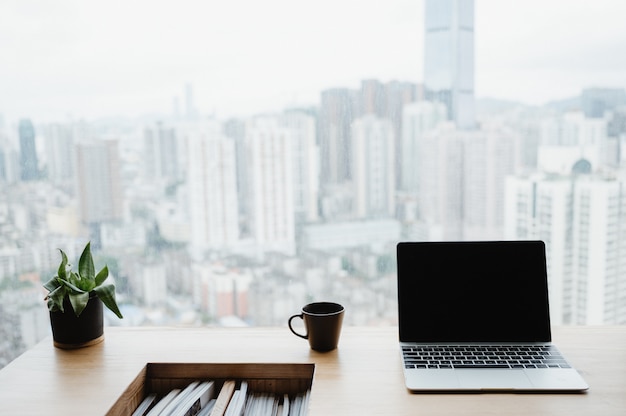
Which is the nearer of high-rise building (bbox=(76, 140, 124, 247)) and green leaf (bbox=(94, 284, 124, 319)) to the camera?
green leaf (bbox=(94, 284, 124, 319))

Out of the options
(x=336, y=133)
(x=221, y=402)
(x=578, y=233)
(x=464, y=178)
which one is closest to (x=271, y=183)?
(x=336, y=133)

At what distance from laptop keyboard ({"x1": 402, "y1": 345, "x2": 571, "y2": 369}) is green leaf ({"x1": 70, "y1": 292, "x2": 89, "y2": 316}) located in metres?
0.72

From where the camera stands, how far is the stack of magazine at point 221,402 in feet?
3.79

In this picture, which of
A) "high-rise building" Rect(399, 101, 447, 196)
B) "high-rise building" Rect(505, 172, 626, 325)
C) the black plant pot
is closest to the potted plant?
the black plant pot

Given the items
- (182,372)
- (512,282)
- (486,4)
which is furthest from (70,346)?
(486,4)

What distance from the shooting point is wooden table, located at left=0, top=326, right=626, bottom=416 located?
103 cm

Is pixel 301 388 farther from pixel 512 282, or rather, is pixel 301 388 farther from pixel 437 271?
pixel 512 282

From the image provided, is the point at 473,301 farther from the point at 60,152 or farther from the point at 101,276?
the point at 60,152

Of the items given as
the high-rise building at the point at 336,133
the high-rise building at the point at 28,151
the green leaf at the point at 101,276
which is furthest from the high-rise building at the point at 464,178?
the high-rise building at the point at 28,151

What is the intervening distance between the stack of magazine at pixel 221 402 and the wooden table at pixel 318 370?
6 centimetres

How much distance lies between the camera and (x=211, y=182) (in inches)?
71.7

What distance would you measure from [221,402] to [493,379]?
0.52m

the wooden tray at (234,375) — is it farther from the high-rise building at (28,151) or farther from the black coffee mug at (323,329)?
the high-rise building at (28,151)

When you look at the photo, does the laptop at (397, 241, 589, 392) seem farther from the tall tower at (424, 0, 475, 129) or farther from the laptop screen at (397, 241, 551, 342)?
the tall tower at (424, 0, 475, 129)
